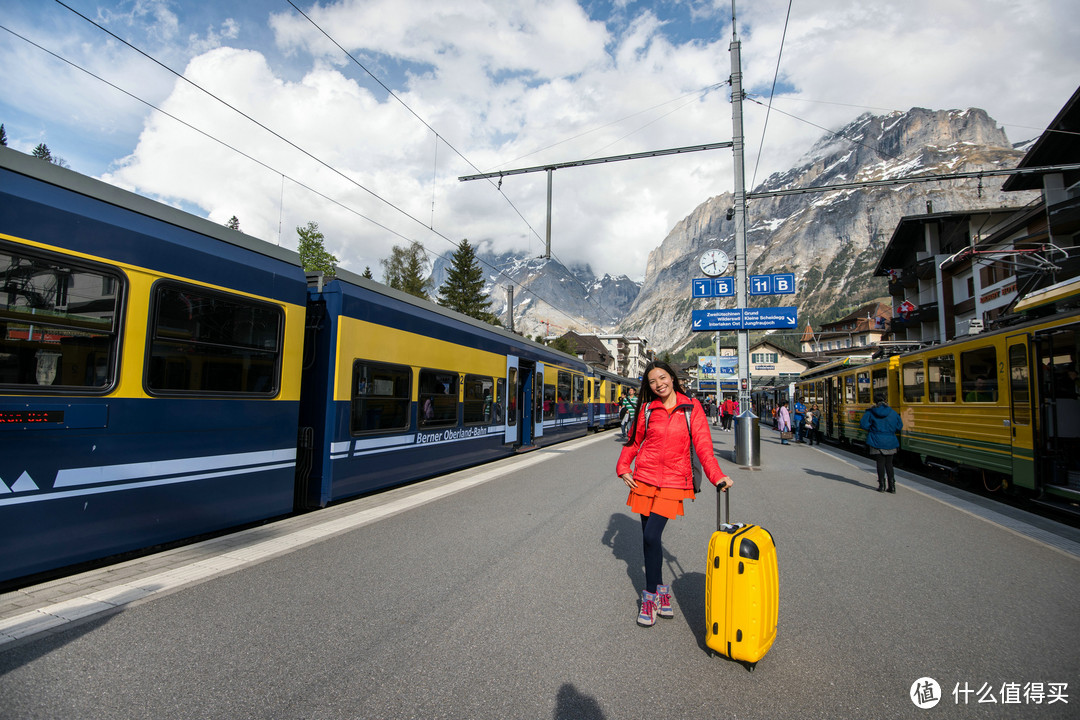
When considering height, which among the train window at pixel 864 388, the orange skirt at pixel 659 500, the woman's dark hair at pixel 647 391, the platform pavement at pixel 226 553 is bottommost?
the platform pavement at pixel 226 553

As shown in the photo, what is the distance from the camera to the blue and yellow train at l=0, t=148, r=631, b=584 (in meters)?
3.76

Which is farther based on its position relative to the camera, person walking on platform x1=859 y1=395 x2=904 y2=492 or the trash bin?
the trash bin

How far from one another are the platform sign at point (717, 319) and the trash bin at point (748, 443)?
3.44 metres

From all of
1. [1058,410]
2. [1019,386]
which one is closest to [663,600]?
[1058,410]

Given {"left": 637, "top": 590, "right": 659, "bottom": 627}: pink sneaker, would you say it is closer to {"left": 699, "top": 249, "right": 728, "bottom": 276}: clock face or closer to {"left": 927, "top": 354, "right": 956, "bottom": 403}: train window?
{"left": 927, "top": 354, "right": 956, "bottom": 403}: train window

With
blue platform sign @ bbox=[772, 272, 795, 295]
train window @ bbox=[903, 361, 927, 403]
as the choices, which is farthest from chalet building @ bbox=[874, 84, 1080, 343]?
blue platform sign @ bbox=[772, 272, 795, 295]

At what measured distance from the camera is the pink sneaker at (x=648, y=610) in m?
3.47

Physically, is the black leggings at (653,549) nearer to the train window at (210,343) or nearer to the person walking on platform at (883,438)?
the train window at (210,343)

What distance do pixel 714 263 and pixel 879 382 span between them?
611 cm

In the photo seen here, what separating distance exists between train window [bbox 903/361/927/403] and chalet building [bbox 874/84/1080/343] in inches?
64.8

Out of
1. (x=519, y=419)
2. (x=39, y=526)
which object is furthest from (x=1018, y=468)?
(x=39, y=526)

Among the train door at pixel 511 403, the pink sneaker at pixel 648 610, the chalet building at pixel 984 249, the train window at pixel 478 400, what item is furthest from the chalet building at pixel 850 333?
the pink sneaker at pixel 648 610

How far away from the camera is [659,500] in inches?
141

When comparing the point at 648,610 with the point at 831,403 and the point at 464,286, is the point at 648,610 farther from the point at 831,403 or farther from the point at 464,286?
the point at 464,286
